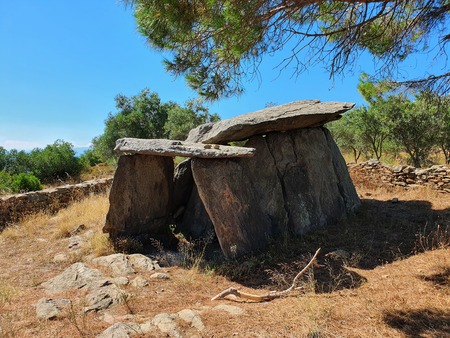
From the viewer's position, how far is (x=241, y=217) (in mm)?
5090

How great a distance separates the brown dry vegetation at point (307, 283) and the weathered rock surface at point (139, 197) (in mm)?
512

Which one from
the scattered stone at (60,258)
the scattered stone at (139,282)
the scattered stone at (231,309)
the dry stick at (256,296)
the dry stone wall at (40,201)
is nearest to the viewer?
the scattered stone at (231,309)

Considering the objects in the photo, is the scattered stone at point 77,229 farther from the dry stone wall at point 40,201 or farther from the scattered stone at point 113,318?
the scattered stone at point 113,318

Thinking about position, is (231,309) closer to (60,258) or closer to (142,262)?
(142,262)

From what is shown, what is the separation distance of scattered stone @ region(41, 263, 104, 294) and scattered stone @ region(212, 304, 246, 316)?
1.77 meters

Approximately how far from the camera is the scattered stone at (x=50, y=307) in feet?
10.9

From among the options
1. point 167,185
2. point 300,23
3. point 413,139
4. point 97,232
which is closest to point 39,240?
point 97,232

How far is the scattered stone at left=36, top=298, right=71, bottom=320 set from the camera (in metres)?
3.31

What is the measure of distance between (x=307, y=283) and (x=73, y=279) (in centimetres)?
298

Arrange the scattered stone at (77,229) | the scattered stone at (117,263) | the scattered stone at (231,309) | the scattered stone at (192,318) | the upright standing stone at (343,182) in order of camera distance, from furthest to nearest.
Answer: the scattered stone at (77,229)
the upright standing stone at (343,182)
the scattered stone at (117,263)
the scattered stone at (231,309)
the scattered stone at (192,318)

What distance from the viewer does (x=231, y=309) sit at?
3396 mm

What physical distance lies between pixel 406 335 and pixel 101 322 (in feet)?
8.72

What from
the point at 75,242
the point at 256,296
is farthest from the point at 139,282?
the point at 75,242

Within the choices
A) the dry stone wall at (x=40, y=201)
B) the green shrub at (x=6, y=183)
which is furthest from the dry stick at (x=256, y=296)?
the green shrub at (x=6, y=183)
